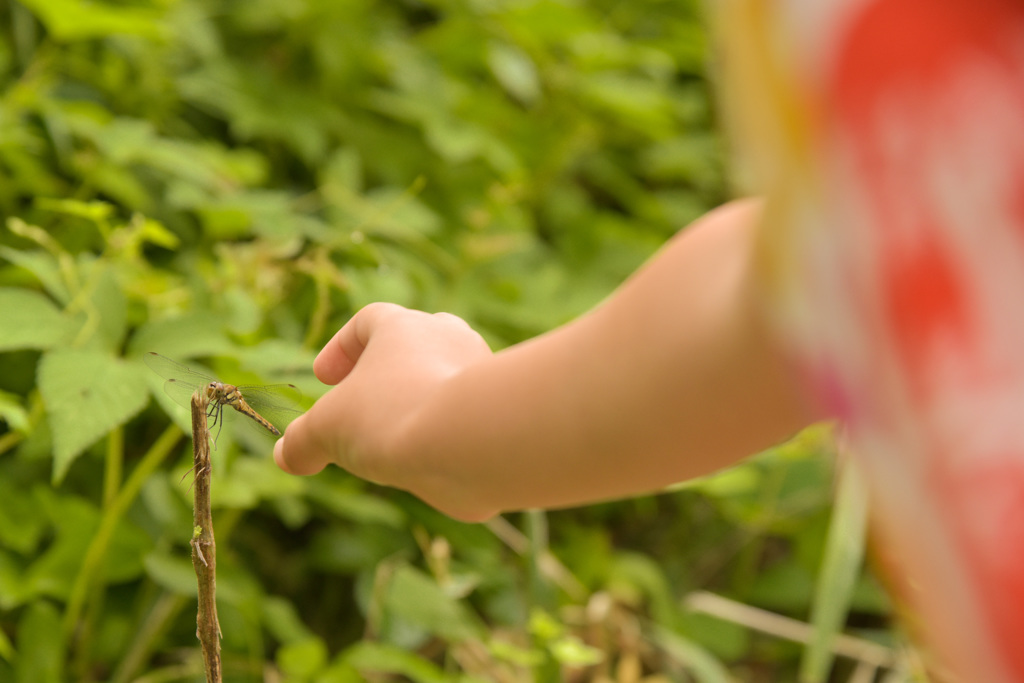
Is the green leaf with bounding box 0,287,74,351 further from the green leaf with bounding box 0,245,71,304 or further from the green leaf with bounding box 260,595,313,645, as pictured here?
the green leaf with bounding box 260,595,313,645

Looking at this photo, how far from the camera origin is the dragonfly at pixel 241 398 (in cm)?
39

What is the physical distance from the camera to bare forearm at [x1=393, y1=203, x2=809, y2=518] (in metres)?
0.29

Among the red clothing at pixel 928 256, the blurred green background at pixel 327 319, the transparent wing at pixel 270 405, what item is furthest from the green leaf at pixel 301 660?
the red clothing at pixel 928 256

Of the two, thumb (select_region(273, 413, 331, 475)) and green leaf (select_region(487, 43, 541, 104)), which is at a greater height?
green leaf (select_region(487, 43, 541, 104))

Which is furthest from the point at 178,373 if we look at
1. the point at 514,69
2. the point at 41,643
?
the point at 514,69

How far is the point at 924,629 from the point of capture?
274mm

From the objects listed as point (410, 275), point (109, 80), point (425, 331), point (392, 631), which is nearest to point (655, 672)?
point (392, 631)

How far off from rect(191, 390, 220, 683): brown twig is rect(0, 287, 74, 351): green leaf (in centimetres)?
26

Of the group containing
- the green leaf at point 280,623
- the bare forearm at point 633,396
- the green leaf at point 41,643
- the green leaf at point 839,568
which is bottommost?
the green leaf at point 41,643

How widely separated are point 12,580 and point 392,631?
1.04 feet

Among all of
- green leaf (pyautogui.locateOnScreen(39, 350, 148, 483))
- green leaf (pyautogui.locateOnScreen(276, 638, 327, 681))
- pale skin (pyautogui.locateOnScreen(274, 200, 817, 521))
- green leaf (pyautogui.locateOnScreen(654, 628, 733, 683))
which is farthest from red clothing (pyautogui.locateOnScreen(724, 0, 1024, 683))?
green leaf (pyautogui.locateOnScreen(654, 628, 733, 683))

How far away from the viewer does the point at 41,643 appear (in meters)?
0.65

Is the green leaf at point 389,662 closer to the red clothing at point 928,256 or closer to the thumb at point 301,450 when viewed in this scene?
the thumb at point 301,450

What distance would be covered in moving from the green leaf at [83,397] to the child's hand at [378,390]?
21cm
